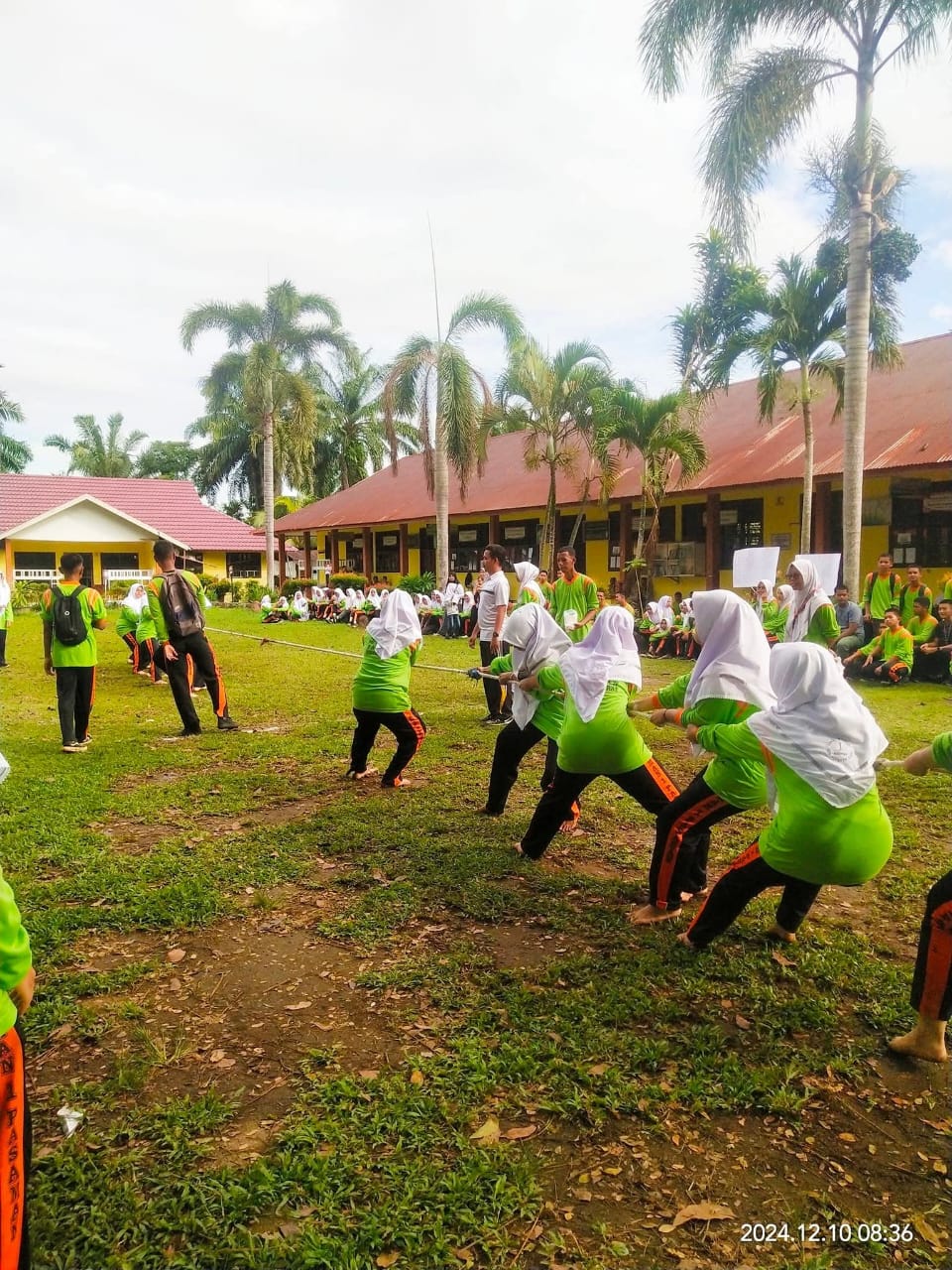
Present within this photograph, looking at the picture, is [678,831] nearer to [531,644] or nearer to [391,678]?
[531,644]

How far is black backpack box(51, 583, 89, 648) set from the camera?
7074 millimetres

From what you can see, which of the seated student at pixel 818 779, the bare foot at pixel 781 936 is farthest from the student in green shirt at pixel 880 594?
the seated student at pixel 818 779

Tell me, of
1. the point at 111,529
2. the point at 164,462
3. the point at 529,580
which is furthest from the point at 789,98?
the point at 164,462

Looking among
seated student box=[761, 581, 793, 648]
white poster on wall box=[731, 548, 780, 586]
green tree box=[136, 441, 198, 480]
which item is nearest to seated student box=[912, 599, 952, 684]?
seated student box=[761, 581, 793, 648]

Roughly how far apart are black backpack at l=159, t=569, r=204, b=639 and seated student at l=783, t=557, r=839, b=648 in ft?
18.9

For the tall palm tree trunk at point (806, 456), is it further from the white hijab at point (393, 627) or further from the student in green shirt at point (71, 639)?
the student in green shirt at point (71, 639)

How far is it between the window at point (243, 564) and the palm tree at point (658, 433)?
24.0 meters

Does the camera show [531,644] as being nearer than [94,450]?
Yes

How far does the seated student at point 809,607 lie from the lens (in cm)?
799

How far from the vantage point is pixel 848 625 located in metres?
11.9

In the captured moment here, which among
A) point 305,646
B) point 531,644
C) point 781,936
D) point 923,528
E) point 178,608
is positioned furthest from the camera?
point 305,646

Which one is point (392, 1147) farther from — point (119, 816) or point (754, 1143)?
point (119, 816)

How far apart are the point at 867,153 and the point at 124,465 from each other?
4506cm

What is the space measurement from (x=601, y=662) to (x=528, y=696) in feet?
3.22
